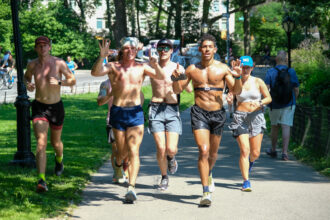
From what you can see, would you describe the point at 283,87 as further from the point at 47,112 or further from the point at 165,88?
the point at 47,112

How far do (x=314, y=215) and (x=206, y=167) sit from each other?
1.45m

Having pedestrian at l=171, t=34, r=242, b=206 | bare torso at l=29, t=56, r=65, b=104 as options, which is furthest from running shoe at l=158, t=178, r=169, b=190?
bare torso at l=29, t=56, r=65, b=104

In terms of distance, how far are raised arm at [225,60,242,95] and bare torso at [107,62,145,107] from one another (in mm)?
1085

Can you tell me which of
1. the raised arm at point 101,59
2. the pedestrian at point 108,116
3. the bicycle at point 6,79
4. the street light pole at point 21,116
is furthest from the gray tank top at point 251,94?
the bicycle at point 6,79

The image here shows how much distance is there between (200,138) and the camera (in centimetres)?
721

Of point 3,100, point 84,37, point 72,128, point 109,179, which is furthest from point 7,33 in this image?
point 109,179

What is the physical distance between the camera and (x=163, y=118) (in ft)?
26.4

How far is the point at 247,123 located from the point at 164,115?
4.06 ft

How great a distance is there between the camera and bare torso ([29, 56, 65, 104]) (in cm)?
783

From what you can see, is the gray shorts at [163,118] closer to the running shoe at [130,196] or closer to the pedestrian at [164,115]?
the pedestrian at [164,115]

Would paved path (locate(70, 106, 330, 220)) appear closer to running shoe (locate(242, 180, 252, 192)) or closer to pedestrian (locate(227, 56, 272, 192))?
running shoe (locate(242, 180, 252, 192))

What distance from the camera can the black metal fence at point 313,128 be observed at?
10305mm

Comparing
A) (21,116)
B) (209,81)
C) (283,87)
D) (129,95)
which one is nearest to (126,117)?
(129,95)

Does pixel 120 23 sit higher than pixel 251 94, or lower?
higher
